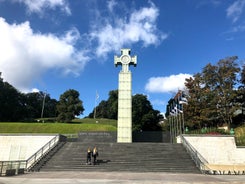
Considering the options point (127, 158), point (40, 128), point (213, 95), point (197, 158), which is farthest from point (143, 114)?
point (197, 158)

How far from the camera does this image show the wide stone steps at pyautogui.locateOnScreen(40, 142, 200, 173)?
1833 cm

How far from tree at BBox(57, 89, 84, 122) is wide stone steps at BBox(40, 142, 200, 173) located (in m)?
41.1

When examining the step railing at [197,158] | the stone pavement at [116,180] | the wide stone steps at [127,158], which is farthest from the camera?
the wide stone steps at [127,158]

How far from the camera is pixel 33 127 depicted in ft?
124

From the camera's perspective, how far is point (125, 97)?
3016 cm

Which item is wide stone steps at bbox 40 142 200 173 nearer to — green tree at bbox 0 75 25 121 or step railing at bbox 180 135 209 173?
step railing at bbox 180 135 209 173

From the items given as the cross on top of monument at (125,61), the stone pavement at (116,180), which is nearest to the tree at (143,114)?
the cross on top of monument at (125,61)

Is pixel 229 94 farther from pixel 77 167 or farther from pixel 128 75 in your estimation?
pixel 77 167

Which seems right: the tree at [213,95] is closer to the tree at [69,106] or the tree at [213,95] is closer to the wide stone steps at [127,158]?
the wide stone steps at [127,158]

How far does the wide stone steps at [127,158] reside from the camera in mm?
18328

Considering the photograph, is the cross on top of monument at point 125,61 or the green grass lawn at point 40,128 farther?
the green grass lawn at point 40,128

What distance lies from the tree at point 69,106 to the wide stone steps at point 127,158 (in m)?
41.1

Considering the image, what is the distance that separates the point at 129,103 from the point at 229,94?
16698mm

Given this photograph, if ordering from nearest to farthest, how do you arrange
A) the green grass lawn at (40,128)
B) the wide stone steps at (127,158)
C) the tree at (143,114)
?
1. the wide stone steps at (127,158)
2. the green grass lawn at (40,128)
3. the tree at (143,114)
